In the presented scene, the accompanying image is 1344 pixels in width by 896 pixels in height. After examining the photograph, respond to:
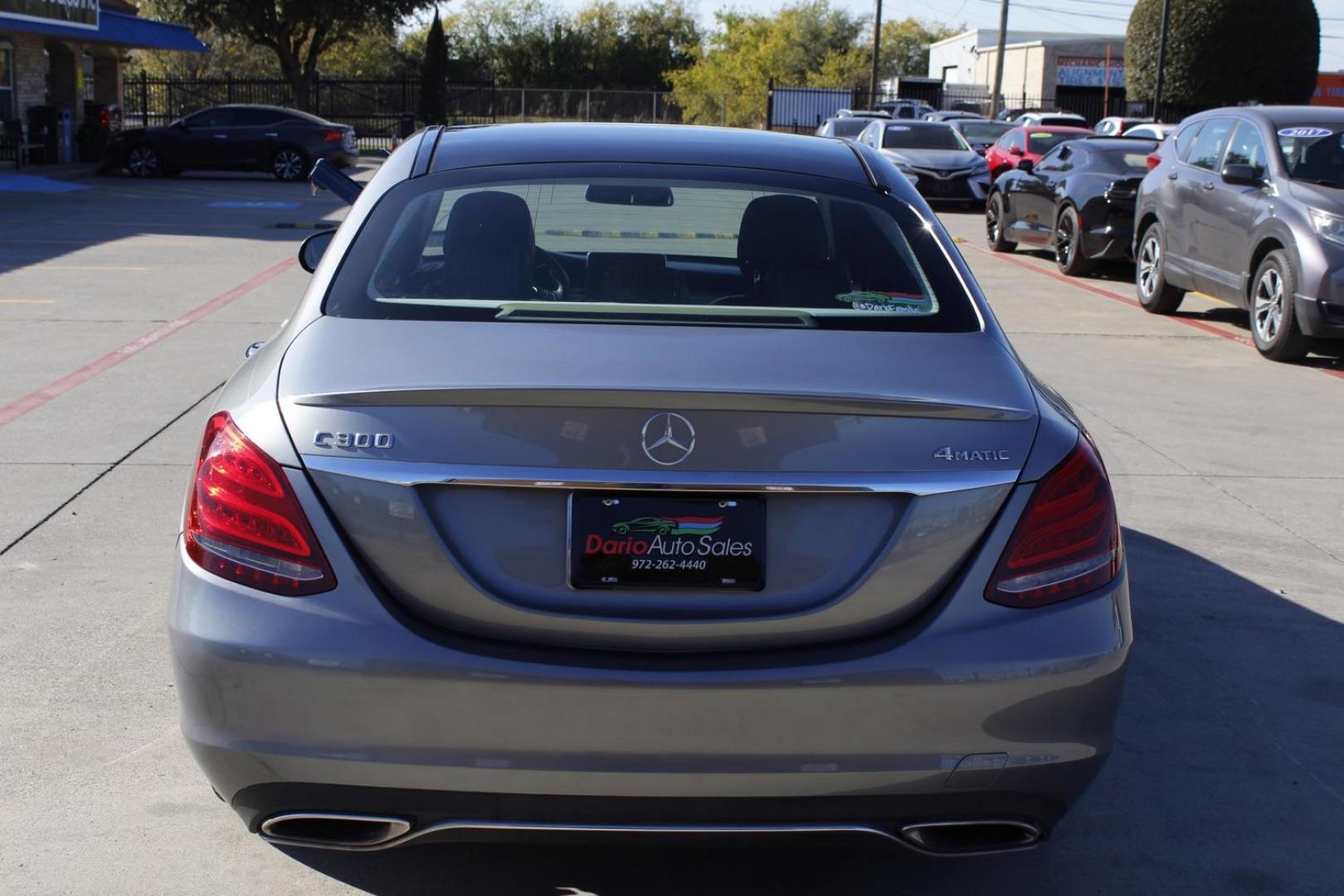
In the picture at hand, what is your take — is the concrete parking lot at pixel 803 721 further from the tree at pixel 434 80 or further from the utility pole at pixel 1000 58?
the utility pole at pixel 1000 58

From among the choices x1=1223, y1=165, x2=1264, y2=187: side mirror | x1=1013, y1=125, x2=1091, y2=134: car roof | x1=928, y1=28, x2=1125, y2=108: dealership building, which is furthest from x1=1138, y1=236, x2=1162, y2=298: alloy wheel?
x1=928, y1=28, x2=1125, y2=108: dealership building

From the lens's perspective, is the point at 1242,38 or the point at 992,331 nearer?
the point at 992,331

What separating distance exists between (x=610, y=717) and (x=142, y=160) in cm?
2991

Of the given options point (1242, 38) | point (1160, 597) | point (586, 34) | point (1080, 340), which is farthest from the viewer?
point (586, 34)

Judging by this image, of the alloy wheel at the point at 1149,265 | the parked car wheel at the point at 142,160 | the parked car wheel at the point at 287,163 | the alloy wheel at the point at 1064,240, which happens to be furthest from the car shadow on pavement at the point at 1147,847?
the parked car wheel at the point at 142,160

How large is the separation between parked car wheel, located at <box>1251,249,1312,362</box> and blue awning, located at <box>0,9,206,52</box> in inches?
864

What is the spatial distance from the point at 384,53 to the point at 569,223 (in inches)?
2662

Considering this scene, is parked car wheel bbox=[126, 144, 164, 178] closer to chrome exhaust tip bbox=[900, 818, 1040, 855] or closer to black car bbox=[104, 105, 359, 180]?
black car bbox=[104, 105, 359, 180]

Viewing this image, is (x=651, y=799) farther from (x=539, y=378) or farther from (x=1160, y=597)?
(x=1160, y=597)

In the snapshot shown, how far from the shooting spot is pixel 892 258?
372 centimetres

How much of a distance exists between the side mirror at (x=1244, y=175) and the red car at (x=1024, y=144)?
16049 millimetres

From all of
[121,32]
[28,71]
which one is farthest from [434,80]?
[28,71]

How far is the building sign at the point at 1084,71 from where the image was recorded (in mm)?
65250

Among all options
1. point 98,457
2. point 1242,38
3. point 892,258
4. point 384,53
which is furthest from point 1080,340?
point 384,53
